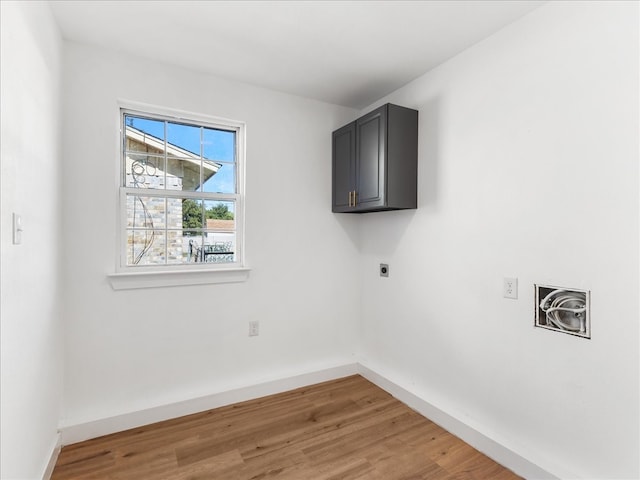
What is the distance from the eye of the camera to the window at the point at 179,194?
7.70ft

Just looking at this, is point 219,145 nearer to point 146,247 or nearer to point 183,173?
point 183,173

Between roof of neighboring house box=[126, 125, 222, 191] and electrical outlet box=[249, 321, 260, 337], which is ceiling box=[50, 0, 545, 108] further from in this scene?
electrical outlet box=[249, 321, 260, 337]

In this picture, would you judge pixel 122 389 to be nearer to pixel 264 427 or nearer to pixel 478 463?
pixel 264 427

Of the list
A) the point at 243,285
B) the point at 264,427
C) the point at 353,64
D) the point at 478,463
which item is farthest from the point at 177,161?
the point at 478,463

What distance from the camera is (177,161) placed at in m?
2.51

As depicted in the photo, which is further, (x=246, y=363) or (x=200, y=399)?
Answer: (x=246, y=363)

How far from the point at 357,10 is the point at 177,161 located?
1.59 metres

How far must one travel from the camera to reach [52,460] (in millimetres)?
1823

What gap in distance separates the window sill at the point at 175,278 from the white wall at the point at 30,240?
349mm

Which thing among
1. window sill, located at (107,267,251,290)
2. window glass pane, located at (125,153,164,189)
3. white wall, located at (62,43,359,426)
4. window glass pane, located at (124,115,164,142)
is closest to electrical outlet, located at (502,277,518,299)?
white wall, located at (62,43,359,426)

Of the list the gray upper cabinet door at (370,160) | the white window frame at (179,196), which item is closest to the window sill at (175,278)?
the white window frame at (179,196)

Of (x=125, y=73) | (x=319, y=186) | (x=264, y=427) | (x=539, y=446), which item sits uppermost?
(x=125, y=73)

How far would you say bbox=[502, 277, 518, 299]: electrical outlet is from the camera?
1908 mm

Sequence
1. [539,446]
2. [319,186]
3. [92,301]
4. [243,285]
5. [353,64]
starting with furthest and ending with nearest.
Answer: [319,186] → [243,285] → [353,64] → [92,301] → [539,446]
